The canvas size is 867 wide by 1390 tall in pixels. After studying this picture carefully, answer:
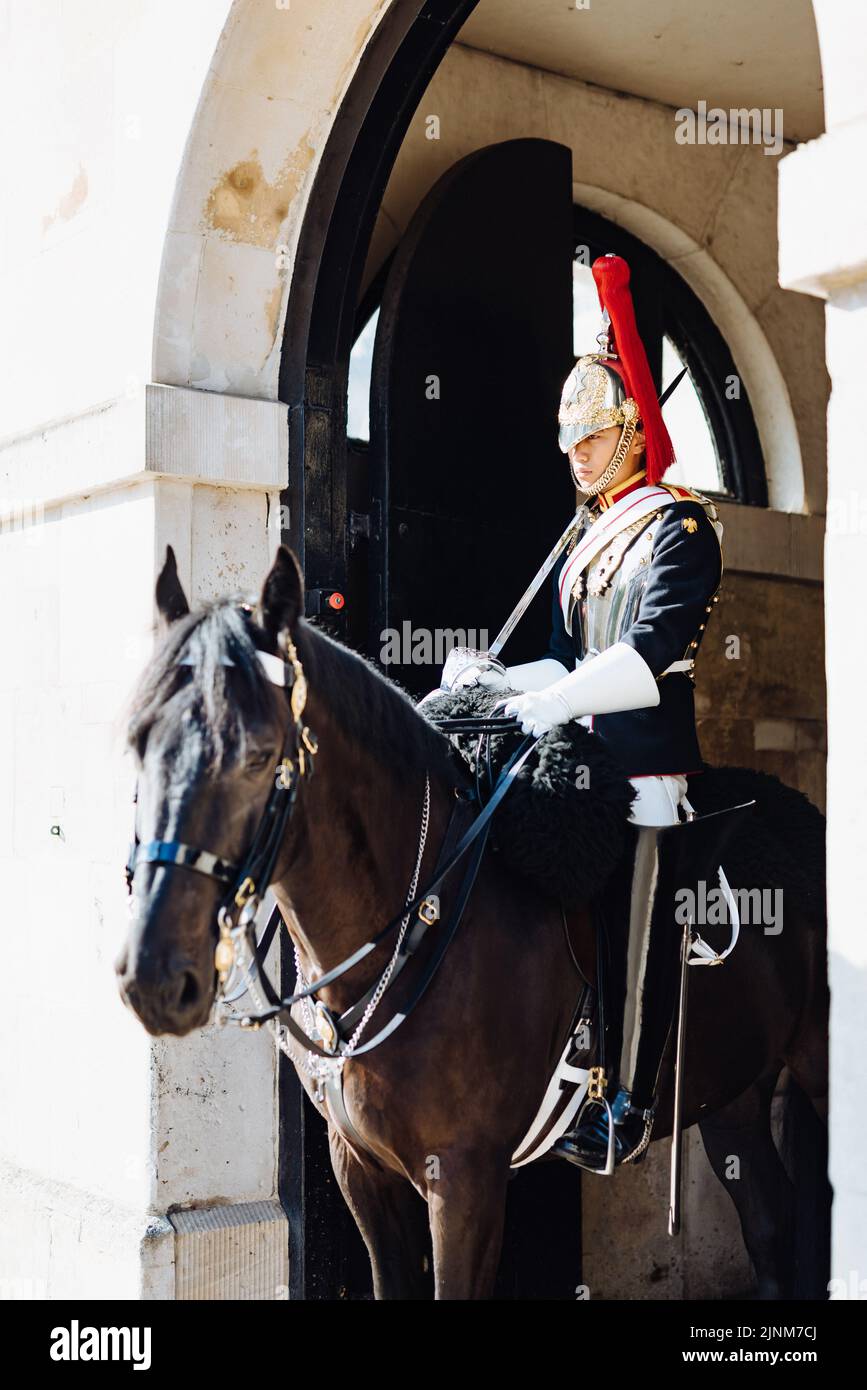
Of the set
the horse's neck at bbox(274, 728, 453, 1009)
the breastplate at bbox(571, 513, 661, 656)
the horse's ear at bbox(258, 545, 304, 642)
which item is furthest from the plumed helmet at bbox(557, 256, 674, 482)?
the horse's ear at bbox(258, 545, 304, 642)

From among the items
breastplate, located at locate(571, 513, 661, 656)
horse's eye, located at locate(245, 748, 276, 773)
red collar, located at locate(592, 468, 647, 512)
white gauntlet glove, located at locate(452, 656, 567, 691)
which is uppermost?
red collar, located at locate(592, 468, 647, 512)

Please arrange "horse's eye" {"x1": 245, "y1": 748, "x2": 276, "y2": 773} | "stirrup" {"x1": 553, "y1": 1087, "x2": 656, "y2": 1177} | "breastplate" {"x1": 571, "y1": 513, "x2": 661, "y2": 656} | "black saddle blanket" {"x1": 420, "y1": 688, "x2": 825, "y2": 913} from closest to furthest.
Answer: "horse's eye" {"x1": 245, "y1": 748, "x2": 276, "y2": 773} → "black saddle blanket" {"x1": 420, "y1": 688, "x2": 825, "y2": 913} → "stirrup" {"x1": 553, "y1": 1087, "x2": 656, "y2": 1177} → "breastplate" {"x1": 571, "y1": 513, "x2": 661, "y2": 656}

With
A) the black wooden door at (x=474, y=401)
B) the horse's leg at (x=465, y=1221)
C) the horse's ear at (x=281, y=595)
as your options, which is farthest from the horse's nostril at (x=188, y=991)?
the black wooden door at (x=474, y=401)

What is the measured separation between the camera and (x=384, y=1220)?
11.3 feet

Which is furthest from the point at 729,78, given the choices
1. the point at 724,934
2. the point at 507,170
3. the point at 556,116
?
the point at 724,934

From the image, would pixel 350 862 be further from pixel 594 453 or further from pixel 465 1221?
pixel 594 453

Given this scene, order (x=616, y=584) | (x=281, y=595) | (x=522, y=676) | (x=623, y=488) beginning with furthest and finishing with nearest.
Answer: (x=522, y=676), (x=623, y=488), (x=616, y=584), (x=281, y=595)

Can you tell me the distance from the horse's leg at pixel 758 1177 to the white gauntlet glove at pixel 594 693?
143cm

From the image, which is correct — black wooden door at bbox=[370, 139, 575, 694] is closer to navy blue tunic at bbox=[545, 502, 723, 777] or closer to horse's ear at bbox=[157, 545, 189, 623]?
navy blue tunic at bbox=[545, 502, 723, 777]

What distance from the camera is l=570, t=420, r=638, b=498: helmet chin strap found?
3.79 m

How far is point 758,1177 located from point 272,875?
218 centimetres

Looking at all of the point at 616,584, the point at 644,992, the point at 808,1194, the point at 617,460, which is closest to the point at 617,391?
the point at 617,460

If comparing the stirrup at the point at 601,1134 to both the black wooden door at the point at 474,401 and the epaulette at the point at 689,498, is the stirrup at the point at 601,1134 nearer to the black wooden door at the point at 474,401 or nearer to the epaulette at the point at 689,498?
the epaulette at the point at 689,498

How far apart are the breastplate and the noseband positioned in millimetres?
1013
